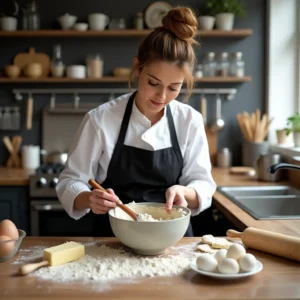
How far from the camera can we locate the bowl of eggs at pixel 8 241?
1316 mm

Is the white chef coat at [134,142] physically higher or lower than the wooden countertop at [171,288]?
higher

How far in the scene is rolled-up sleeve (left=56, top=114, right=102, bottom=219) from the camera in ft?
5.57

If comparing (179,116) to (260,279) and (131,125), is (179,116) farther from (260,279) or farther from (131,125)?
(260,279)

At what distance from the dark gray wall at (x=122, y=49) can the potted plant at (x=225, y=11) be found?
0.13m

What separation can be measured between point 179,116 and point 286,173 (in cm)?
135

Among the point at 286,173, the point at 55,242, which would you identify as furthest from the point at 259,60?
the point at 55,242

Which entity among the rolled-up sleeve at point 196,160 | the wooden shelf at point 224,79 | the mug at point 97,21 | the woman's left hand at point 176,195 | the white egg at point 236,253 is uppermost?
the mug at point 97,21

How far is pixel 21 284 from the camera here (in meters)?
1.16

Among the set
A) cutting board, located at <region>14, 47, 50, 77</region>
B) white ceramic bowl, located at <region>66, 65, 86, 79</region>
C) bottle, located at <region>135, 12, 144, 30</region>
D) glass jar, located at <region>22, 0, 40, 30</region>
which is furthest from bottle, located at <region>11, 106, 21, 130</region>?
bottle, located at <region>135, 12, 144, 30</region>

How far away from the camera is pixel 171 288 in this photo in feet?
3.72

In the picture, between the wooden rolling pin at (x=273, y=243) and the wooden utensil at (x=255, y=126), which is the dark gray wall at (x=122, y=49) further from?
the wooden rolling pin at (x=273, y=243)

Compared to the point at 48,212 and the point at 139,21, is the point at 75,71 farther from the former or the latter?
the point at 48,212

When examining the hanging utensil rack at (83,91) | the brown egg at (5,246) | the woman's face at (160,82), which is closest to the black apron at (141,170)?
the woman's face at (160,82)

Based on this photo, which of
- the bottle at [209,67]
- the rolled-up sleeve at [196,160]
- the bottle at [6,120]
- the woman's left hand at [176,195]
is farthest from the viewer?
the bottle at [6,120]
